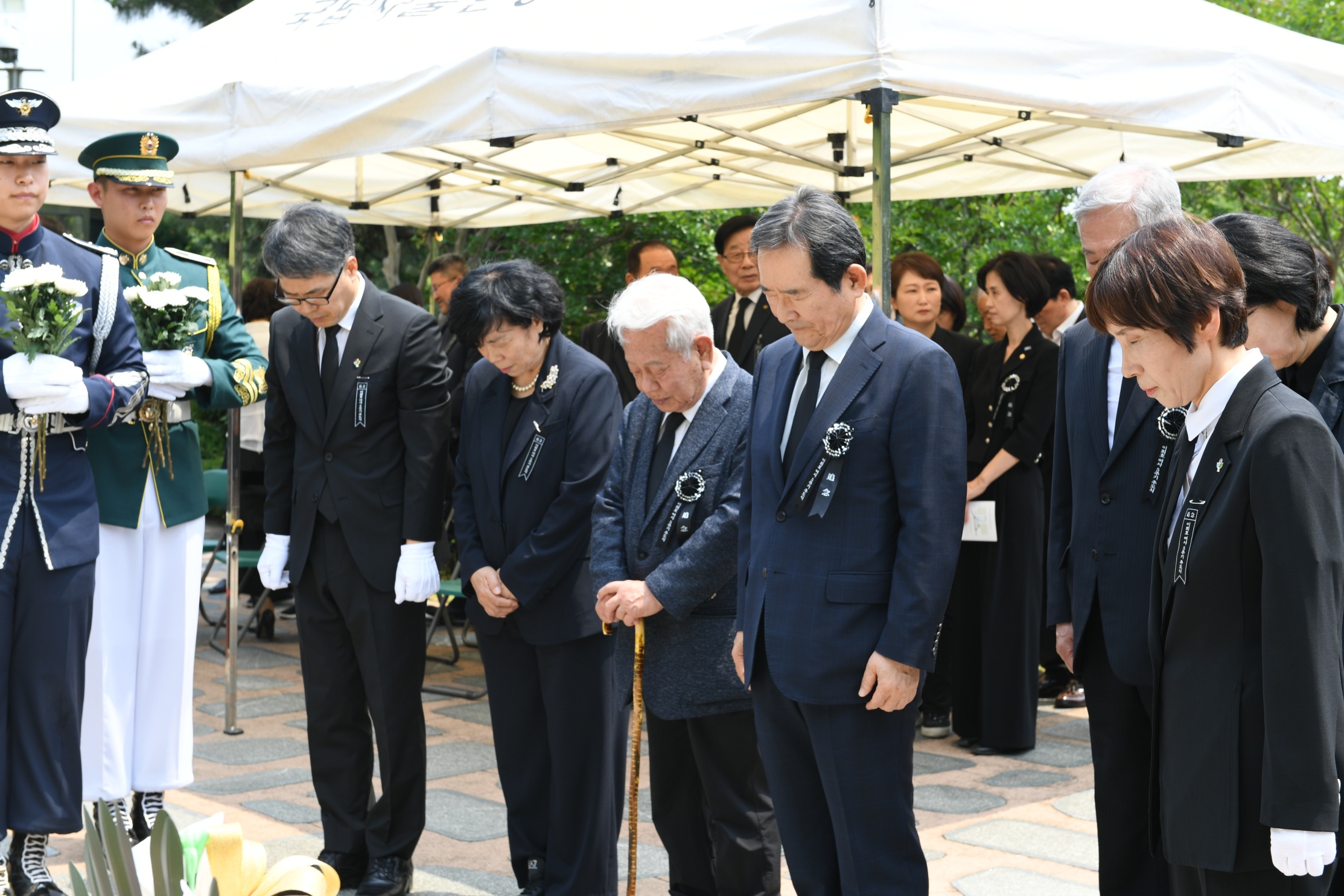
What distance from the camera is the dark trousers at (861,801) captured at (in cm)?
289

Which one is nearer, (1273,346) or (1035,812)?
(1273,346)

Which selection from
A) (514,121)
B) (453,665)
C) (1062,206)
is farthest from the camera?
(1062,206)

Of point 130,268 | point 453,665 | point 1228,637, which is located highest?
point 130,268

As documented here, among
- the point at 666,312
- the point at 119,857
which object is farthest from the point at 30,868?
the point at 119,857

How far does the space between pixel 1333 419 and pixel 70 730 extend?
342cm

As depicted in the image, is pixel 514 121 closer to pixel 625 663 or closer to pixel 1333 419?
pixel 625 663

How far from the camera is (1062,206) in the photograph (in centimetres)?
1366

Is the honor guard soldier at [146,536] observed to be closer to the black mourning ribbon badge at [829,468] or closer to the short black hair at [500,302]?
the short black hair at [500,302]

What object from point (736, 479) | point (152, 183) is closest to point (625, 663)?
point (736, 479)

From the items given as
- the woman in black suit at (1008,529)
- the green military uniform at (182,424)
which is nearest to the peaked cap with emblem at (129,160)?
the green military uniform at (182,424)

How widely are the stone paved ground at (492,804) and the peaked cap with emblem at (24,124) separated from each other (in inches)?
85.3

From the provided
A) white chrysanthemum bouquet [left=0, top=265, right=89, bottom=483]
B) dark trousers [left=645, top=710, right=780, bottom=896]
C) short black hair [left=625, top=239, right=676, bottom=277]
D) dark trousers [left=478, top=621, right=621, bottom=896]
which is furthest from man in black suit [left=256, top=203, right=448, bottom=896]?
short black hair [left=625, top=239, right=676, bottom=277]

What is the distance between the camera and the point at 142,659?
435cm

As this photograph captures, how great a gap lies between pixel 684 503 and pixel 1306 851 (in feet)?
5.67
